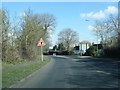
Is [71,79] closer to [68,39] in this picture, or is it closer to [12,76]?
[12,76]

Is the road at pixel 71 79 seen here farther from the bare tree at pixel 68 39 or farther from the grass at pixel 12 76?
the bare tree at pixel 68 39

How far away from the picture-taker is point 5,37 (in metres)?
19.0

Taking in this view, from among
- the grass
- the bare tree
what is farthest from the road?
the bare tree

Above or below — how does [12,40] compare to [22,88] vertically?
above

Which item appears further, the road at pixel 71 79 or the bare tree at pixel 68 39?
the bare tree at pixel 68 39

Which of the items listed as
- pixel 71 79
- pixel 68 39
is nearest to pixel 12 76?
pixel 71 79

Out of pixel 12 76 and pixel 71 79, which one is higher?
pixel 12 76

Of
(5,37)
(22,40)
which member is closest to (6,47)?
(5,37)

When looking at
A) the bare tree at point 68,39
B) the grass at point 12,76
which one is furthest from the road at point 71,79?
the bare tree at point 68,39

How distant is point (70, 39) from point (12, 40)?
6803cm

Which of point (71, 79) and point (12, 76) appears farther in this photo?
point (71, 79)

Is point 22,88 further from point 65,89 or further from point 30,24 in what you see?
point 30,24

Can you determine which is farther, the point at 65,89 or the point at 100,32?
the point at 100,32

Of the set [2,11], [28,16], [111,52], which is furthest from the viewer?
[111,52]
